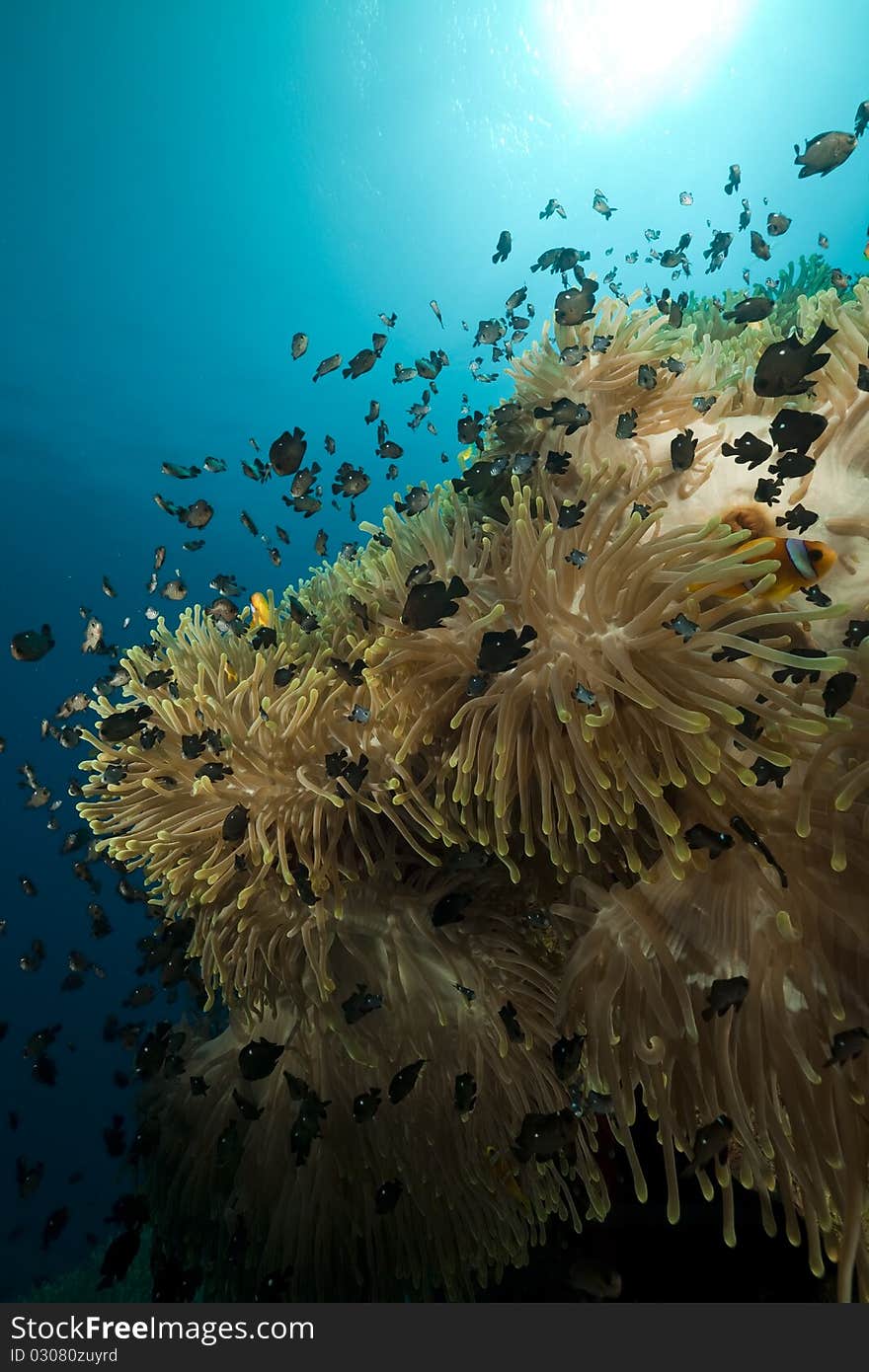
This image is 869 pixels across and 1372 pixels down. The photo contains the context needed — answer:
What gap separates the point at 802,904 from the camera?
1.81 meters

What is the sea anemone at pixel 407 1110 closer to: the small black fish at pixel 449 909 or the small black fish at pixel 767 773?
the small black fish at pixel 449 909

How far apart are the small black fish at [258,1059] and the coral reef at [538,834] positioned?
0.17 m

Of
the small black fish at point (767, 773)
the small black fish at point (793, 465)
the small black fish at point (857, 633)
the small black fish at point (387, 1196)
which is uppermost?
the small black fish at point (793, 465)

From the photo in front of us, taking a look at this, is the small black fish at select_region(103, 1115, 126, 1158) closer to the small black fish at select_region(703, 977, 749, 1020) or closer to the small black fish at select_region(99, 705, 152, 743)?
the small black fish at select_region(99, 705, 152, 743)

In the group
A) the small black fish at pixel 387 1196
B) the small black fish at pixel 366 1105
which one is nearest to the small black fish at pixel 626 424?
the small black fish at pixel 366 1105

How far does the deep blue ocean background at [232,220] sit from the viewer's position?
26000mm

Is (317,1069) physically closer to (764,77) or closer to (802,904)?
(802,904)

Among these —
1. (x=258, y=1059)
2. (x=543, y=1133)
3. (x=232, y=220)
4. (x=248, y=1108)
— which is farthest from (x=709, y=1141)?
(x=232, y=220)

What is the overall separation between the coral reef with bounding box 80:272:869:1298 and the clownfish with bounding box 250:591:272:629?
1.18ft

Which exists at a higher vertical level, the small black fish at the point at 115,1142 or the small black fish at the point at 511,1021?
the small black fish at the point at 511,1021

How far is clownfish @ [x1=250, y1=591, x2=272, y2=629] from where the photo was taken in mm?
3709

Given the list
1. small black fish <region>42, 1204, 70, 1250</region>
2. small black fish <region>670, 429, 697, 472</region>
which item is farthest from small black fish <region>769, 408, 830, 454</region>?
small black fish <region>42, 1204, 70, 1250</region>

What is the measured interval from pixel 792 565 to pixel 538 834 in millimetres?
1137

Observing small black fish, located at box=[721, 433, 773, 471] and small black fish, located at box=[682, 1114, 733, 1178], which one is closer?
small black fish, located at box=[682, 1114, 733, 1178]
